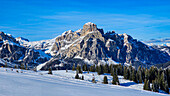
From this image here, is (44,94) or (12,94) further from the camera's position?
(44,94)

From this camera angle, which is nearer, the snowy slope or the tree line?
the snowy slope

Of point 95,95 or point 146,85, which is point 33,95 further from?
point 146,85

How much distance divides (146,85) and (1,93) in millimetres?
76430

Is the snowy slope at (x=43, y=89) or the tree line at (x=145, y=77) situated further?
the tree line at (x=145, y=77)

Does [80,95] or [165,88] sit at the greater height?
[80,95]

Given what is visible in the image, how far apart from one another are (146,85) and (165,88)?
42.8 ft

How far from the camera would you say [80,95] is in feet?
60.9

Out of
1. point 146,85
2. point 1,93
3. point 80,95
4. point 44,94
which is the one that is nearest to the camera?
point 1,93

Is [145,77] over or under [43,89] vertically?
under

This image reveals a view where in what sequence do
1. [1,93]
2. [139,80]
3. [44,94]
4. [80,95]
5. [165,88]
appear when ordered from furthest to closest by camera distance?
[139,80] → [165,88] → [80,95] → [44,94] → [1,93]

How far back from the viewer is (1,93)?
15430 millimetres

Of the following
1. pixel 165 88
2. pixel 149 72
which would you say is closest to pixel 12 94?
pixel 165 88

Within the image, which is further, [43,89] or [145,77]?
[145,77]

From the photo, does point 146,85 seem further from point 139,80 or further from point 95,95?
point 95,95
